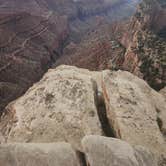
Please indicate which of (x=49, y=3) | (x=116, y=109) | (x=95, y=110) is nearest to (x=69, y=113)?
(x=95, y=110)

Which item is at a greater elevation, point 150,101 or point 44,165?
point 44,165

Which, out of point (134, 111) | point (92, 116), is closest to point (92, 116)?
point (92, 116)

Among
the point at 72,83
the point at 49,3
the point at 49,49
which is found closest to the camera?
the point at 72,83

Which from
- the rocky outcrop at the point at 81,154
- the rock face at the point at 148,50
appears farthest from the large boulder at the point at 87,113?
the rock face at the point at 148,50

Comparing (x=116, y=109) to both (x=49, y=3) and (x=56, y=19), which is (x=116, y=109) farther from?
(x=49, y=3)

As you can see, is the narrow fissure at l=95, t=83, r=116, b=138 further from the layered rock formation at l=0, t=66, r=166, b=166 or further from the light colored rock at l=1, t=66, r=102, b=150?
the light colored rock at l=1, t=66, r=102, b=150

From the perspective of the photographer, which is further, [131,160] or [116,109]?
[116,109]
